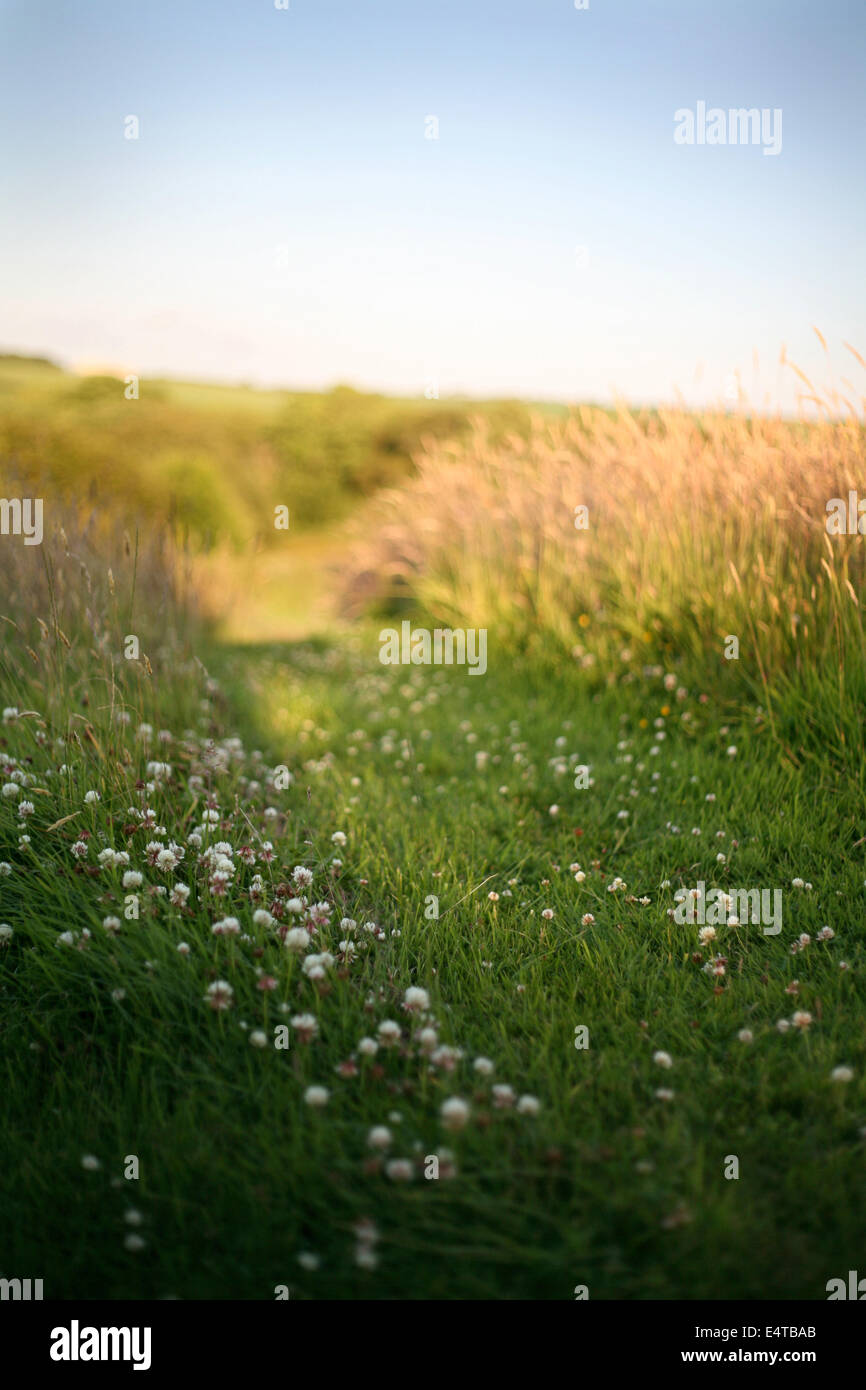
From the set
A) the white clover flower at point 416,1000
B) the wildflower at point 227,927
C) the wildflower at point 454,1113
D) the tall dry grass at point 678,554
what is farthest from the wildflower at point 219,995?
the tall dry grass at point 678,554

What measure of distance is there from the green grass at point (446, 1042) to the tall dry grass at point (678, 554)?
1.92 ft

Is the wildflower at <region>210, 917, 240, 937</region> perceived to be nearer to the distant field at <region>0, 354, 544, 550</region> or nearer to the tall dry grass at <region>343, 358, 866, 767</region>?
the tall dry grass at <region>343, 358, 866, 767</region>

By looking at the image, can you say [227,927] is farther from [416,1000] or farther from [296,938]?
[416,1000]

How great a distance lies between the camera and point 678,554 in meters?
5.17

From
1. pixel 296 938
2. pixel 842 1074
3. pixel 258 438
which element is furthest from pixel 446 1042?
pixel 258 438

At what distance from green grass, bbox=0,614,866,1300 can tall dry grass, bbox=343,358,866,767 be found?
59 cm

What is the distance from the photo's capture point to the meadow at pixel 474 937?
5.85 ft

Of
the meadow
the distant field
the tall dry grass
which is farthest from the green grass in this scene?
the distant field

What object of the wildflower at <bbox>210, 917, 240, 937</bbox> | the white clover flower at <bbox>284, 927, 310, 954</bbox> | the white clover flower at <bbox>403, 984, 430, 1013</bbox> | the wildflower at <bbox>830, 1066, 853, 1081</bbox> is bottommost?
the wildflower at <bbox>830, 1066, 853, 1081</bbox>

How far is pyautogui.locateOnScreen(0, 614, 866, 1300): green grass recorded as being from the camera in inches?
68.5

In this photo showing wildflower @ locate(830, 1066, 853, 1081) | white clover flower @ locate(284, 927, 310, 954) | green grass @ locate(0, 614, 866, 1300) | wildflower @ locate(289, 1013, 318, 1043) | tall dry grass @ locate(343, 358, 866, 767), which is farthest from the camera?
tall dry grass @ locate(343, 358, 866, 767)

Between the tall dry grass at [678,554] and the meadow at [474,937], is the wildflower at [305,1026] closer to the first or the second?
the meadow at [474,937]

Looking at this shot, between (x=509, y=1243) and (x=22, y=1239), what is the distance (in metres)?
1.11

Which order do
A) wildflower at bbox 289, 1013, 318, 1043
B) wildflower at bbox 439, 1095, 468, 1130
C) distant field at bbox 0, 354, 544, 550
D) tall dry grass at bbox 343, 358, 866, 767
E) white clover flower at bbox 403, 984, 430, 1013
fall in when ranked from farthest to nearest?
distant field at bbox 0, 354, 544, 550 → tall dry grass at bbox 343, 358, 866, 767 → white clover flower at bbox 403, 984, 430, 1013 → wildflower at bbox 289, 1013, 318, 1043 → wildflower at bbox 439, 1095, 468, 1130
